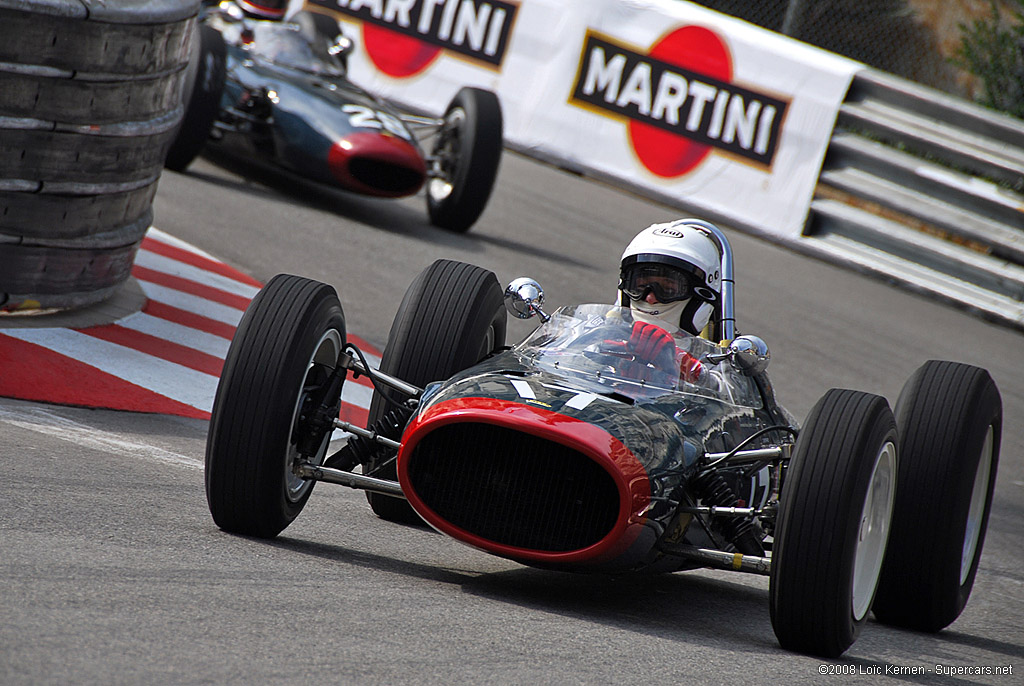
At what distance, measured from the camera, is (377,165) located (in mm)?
10273

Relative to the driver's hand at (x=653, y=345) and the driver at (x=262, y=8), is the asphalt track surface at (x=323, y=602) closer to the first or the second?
the driver's hand at (x=653, y=345)

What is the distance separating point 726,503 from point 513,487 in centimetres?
70

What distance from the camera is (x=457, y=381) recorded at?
165 inches

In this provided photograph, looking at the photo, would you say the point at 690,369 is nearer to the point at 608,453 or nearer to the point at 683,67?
the point at 608,453

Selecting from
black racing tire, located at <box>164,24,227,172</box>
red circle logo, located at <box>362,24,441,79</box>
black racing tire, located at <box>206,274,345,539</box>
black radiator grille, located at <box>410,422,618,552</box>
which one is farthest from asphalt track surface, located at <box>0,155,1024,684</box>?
red circle logo, located at <box>362,24,441,79</box>

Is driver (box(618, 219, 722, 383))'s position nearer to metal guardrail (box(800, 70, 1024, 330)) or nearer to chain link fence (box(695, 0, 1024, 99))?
metal guardrail (box(800, 70, 1024, 330))

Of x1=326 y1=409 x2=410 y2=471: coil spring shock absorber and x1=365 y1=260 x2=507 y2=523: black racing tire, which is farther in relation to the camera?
x1=365 y1=260 x2=507 y2=523: black racing tire

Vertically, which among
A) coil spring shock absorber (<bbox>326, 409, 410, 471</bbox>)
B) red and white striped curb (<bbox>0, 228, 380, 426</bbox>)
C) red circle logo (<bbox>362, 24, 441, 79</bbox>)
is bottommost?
red and white striped curb (<bbox>0, 228, 380, 426</bbox>)

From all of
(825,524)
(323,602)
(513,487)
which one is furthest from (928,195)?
(323,602)

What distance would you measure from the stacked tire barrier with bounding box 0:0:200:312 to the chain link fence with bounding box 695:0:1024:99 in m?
12.8

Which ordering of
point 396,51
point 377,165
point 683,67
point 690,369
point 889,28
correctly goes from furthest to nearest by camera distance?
point 889,28
point 396,51
point 683,67
point 377,165
point 690,369

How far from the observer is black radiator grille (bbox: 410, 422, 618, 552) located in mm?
3842

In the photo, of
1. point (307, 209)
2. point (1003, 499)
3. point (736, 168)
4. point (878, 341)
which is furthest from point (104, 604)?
point (736, 168)

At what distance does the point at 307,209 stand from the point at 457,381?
6743 millimetres
